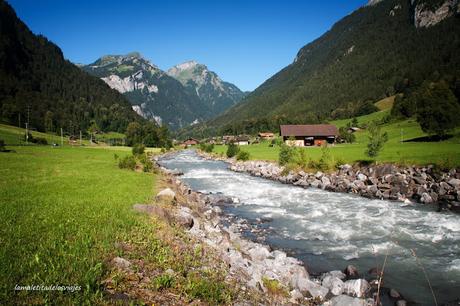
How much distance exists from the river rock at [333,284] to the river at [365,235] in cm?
201

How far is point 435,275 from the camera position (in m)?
13.5

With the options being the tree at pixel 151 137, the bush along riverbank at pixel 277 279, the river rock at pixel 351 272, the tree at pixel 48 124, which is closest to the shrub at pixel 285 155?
the bush along riverbank at pixel 277 279

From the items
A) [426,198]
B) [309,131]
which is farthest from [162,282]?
[309,131]

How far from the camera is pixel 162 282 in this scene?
8.13m

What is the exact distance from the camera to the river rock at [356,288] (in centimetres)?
1149

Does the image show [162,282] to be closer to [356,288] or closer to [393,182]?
[356,288]

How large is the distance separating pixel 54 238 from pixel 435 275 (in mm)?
16704

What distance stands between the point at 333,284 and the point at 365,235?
8497mm

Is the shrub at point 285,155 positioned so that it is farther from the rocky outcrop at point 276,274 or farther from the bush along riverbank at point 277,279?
the bush along riverbank at point 277,279

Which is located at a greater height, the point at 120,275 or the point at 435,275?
the point at 120,275

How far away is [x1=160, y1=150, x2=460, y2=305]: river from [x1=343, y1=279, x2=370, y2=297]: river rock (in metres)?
1.86

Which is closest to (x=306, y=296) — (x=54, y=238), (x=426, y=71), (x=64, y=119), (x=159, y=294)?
(x=159, y=294)

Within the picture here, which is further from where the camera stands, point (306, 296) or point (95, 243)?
point (306, 296)

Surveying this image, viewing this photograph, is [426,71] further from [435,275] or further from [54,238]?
[54,238]
